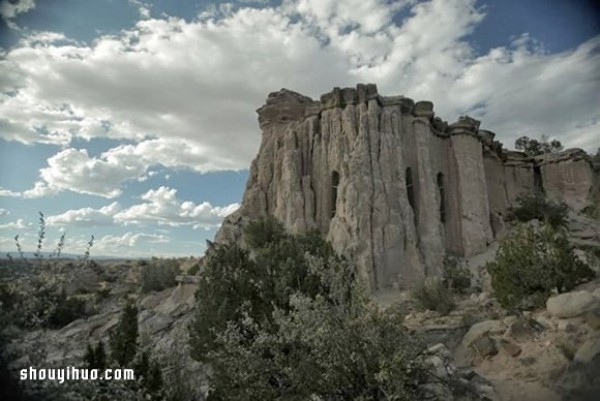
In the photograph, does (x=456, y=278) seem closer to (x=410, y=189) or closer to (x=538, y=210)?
(x=410, y=189)

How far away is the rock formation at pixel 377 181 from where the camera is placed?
23.0 m

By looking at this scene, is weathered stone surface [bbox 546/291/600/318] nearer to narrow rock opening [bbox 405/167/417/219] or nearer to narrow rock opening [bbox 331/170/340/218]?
narrow rock opening [bbox 405/167/417/219]

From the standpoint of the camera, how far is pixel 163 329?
18.8 m

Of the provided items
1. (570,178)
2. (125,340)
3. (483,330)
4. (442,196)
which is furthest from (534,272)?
(570,178)

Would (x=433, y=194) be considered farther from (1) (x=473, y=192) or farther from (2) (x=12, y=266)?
(2) (x=12, y=266)

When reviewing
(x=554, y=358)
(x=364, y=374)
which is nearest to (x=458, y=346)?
(x=554, y=358)

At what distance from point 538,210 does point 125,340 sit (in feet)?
98.2

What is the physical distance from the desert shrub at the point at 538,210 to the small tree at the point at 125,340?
27.4 metres

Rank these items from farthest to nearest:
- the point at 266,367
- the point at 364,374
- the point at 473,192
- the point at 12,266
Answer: the point at 473,192 → the point at 266,367 → the point at 364,374 → the point at 12,266

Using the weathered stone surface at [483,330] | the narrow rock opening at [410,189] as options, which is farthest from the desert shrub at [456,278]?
the weathered stone surface at [483,330]

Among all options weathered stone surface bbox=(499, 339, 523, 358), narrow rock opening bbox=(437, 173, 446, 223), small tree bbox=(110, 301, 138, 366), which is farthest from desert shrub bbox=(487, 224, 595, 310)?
narrow rock opening bbox=(437, 173, 446, 223)

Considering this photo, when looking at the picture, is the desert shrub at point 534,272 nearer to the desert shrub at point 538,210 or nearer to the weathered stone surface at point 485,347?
the weathered stone surface at point 485,347

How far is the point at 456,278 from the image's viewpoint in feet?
69.0

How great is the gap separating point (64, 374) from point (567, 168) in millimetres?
38603
